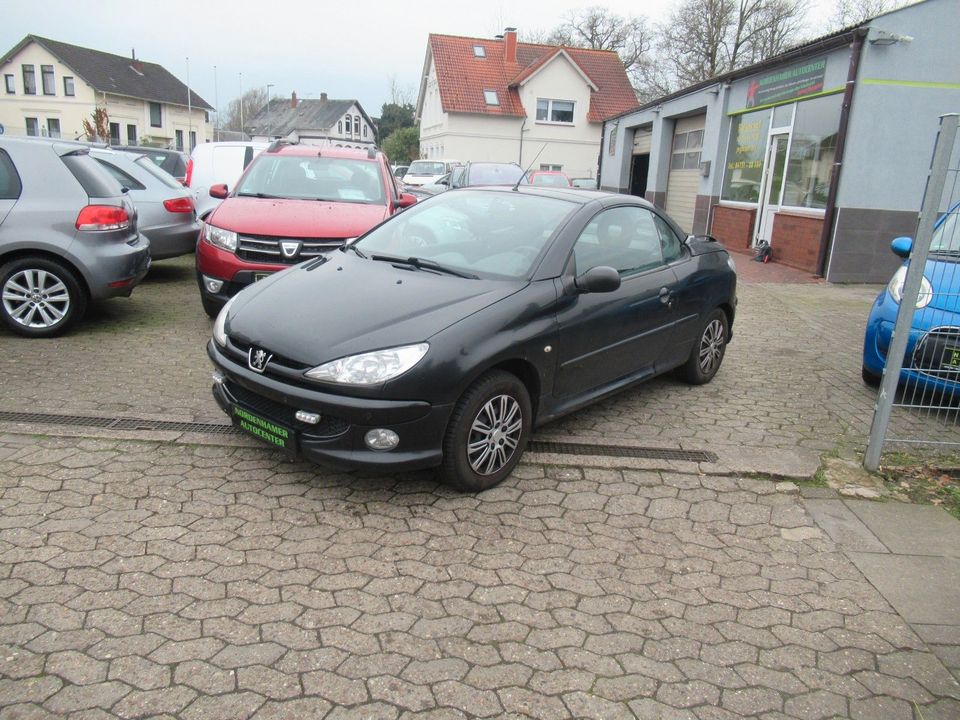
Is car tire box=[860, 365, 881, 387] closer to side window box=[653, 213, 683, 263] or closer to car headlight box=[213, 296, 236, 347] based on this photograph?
side window box=[653, 213, 683, 263]

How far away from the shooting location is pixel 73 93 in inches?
2106

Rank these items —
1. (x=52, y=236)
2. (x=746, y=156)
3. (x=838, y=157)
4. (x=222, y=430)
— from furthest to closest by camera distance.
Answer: (x=746, y=156), (x=838, y=157), (x=52, y=236), (x=222, y=430)

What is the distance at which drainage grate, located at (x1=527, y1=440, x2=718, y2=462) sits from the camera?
4.67 m

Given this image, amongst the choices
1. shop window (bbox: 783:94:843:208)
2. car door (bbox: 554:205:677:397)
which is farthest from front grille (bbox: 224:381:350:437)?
shop window (bbox: 783:94:843:208)

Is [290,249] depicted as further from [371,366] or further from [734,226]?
[734,226]

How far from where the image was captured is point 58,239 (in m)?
6.36

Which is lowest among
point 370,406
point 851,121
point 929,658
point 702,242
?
point 929,658

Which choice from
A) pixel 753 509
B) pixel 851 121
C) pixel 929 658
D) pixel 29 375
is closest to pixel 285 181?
pixel 29 375

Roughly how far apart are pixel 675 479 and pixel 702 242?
8.35 ft

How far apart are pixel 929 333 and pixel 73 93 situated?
204ft

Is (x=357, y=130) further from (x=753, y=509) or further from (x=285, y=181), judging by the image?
(x=753, y=509)

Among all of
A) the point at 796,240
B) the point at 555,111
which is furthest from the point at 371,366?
the point at 555,111

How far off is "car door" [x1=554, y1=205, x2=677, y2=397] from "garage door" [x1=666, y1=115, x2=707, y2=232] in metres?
14.4

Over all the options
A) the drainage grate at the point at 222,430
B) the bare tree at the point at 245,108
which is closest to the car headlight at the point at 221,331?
the drainage grate at the point at 222,430
